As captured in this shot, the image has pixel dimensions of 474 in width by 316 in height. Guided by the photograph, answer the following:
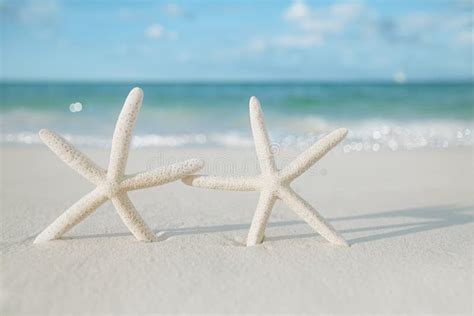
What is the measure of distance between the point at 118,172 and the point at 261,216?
3.34ft

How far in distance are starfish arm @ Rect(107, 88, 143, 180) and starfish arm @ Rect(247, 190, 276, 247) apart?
3.18 feet

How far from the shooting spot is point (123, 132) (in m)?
3.28

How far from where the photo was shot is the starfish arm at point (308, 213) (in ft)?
11.0

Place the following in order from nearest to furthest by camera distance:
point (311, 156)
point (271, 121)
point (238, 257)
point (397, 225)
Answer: point (238, 257) < point (311, 156) < point (397, 225) < point (271, 121)

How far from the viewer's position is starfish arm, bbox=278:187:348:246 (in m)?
3.37

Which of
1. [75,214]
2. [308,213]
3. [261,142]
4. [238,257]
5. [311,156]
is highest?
[261,142]

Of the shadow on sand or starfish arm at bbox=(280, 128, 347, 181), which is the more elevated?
starfish arm at bbox=(280, 128, 347, 181)

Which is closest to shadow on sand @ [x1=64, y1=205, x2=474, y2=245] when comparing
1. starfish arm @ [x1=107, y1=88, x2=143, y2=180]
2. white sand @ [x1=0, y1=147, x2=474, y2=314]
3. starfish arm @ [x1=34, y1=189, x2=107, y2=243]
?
white sand @ [x1=0, y1=147, x2=474, y2=314]

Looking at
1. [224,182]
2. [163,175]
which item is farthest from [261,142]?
→ [163,175]

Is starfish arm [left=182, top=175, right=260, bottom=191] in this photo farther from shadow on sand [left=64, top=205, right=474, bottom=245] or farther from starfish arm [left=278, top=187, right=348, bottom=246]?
shadow on sand [left=64, top=205, right=474, bottom=245]

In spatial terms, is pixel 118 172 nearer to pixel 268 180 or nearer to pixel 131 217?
pixel 131 217

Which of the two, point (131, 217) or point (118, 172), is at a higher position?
point (118, 172)

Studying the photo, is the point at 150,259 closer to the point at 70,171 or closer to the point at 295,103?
the point at 70,171

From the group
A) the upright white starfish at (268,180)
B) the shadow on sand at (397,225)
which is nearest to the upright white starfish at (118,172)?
the upright white starfish at (268,180)
